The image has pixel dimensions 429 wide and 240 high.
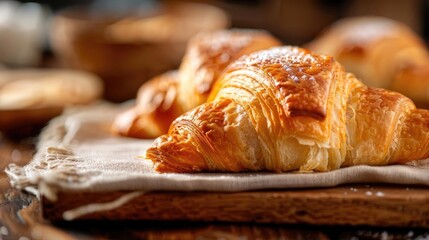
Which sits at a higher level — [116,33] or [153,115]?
[153,115]

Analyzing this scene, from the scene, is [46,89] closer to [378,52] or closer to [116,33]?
[116,33]

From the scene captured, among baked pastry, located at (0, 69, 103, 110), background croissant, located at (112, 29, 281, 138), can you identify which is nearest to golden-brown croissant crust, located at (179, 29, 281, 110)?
background croissant, located at (112, 29, 281, 138)

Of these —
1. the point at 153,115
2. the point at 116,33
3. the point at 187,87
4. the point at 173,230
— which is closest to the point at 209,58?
Result: the point at 187,87

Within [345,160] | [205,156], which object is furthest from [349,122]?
[205,156]

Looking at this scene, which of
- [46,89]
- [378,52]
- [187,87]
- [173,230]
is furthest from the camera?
[378,52]

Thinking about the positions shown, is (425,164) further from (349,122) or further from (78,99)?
(78,99)

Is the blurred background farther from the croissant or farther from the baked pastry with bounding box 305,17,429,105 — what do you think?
the croissant
